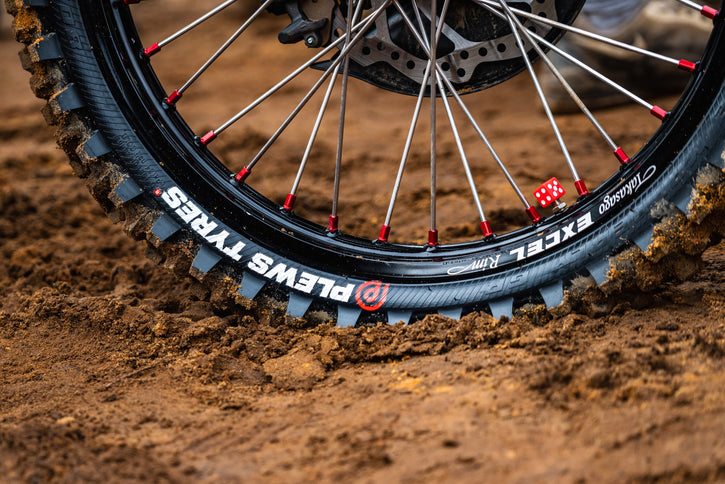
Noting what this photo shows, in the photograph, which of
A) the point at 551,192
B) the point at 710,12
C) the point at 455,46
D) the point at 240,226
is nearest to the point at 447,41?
the point at 455,46

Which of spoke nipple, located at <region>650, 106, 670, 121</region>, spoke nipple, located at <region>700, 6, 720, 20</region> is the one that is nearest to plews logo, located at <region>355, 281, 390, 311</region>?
spoke nipple, located at <region>650, 106, 670, 121</region>

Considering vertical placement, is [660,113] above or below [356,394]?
above

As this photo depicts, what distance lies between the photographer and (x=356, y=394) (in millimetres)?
1555

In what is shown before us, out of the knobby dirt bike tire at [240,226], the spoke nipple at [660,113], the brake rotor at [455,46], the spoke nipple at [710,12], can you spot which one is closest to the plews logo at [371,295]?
the knobby dirt bike tire at [240,226]

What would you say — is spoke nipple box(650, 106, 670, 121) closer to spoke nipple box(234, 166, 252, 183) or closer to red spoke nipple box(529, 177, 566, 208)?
Answer: red spoke nipple box(529, 177, 566, 208)

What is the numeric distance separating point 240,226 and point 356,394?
0.71 m

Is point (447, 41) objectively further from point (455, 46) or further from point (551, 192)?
point (551, 192)

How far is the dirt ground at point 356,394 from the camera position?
3.96 feet

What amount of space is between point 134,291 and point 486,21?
145cm

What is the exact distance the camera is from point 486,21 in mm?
1959

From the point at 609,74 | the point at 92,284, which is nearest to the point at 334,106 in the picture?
the point at 609,74

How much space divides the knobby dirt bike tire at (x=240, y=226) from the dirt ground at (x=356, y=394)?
100mm

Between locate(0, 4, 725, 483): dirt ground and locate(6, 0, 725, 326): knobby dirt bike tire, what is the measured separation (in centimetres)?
10

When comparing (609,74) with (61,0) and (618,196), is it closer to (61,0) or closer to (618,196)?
(618,196)
